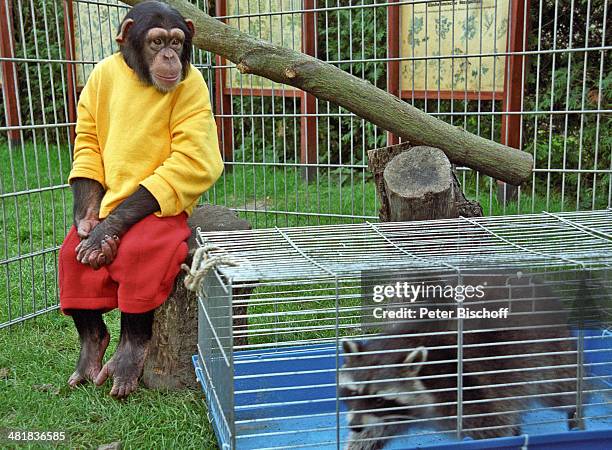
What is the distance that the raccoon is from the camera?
2.31 metres

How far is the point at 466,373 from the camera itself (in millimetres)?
2367

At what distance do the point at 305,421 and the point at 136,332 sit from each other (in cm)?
78

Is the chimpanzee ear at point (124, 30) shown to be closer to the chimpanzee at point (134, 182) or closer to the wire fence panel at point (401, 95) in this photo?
the chimpanzee at point (134, 182)

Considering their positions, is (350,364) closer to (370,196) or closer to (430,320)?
(430,320)

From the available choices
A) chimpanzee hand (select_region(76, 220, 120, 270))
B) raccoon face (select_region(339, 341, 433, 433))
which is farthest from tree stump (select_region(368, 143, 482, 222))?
chimpanzee hand (select_region(76, 220, 120, 270))

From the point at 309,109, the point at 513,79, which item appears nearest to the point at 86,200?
the point at 513,79

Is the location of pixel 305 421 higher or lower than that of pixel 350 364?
lower

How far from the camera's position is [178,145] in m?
2.95

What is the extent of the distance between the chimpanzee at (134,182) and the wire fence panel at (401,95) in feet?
3.43

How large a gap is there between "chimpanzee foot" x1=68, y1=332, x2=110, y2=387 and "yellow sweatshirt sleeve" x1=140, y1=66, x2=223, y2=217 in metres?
0.65

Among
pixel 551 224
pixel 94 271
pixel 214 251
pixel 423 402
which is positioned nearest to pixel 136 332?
pixel 94 271

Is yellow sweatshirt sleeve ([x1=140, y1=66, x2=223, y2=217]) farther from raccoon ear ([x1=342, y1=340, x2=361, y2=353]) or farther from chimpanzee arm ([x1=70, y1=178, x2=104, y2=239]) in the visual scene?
raccoon ear ([x1=342, y1=340, x2=361, y2=353])

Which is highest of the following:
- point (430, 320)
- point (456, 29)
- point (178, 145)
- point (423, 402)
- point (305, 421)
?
point (456, 29)

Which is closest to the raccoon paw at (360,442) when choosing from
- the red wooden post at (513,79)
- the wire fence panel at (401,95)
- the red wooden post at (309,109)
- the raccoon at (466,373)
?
the raccoon at (466,373)
